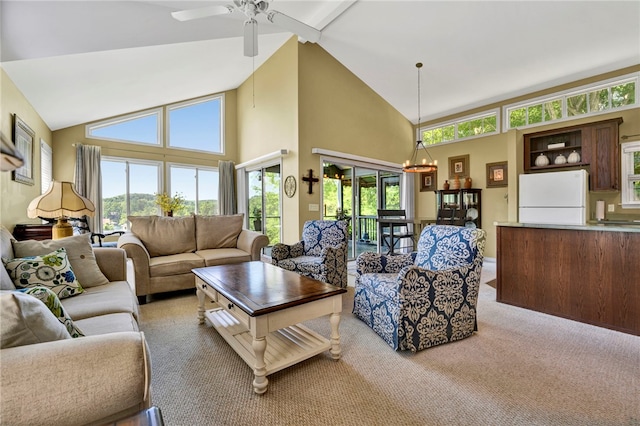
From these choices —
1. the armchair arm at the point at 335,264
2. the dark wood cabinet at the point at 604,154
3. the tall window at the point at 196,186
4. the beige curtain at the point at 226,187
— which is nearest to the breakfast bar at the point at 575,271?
the armchair arm at the point at 335,264

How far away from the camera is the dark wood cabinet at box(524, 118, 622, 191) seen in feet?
14.0

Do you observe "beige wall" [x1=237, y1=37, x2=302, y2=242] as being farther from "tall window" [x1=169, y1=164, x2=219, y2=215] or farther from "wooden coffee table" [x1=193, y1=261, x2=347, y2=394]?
"wooden coffee table" [x1=193, y1=261, x2=347, y2=394]

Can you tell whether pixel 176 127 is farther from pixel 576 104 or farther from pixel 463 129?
pixel 576 104

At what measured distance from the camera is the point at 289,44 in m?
4.97

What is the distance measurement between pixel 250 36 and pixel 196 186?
4572 millimetres

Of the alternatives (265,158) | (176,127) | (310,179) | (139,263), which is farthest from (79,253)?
(176,127)

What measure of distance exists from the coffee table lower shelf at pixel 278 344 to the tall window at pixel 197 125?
17.9 ft

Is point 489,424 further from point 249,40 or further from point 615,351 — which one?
point 249,40

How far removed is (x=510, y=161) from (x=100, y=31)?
20.8 ft

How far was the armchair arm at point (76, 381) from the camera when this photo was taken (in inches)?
29.5

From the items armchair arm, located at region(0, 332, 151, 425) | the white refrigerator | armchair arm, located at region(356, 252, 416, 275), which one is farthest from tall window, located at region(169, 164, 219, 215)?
the white refrigerator

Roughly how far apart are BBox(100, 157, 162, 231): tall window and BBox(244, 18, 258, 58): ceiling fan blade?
4.27 metres

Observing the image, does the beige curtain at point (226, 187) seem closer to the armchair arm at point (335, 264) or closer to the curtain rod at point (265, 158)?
the curtain rod at point (265, 158)

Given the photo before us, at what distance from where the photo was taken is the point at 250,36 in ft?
9.86
